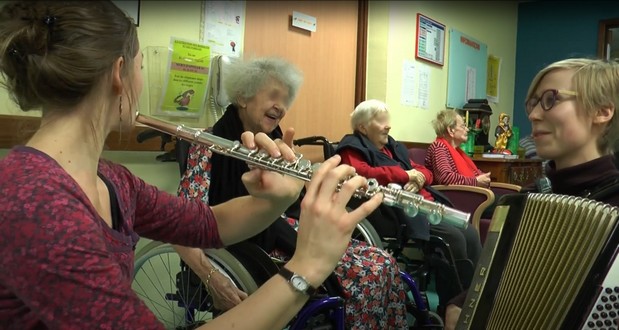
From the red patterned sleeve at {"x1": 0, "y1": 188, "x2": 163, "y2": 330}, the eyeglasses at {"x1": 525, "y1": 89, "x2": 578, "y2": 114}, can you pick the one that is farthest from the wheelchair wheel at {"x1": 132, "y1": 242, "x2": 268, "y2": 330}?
the eyeglasses at {"x1": 525, "y1": 89, "x2": 578, "y2": 114}

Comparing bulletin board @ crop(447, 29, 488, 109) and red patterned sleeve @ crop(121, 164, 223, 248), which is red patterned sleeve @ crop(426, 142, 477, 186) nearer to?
bulletin board @ crop(447, 29, 488, 109)

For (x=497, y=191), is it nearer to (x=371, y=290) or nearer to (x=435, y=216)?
(x=371, y=290)

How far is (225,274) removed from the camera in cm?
137

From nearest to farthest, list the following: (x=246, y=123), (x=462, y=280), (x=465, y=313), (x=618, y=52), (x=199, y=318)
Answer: (x=465, y=313) → (x=199, y=318) → (x=246, y=123) → (x=462, y=280) → (x=618, y=52)

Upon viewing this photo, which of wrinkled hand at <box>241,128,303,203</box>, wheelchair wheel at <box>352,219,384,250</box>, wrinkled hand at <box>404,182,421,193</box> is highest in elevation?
wrinkled hand at <box>241,128,303,203</box>

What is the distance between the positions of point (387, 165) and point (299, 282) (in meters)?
1.82

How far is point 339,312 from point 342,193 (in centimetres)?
66

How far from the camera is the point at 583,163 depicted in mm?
1301

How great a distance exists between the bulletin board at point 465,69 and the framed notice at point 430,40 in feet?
0.50

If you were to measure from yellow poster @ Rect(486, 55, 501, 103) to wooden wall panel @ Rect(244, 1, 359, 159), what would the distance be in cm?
196

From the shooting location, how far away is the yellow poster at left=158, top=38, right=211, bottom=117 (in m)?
2.03

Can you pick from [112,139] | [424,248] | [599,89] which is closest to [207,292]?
[112,139]

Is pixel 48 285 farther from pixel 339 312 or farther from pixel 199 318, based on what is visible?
pixel 199 318

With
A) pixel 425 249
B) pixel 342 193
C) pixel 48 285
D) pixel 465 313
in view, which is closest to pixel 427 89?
pixel 425 249
